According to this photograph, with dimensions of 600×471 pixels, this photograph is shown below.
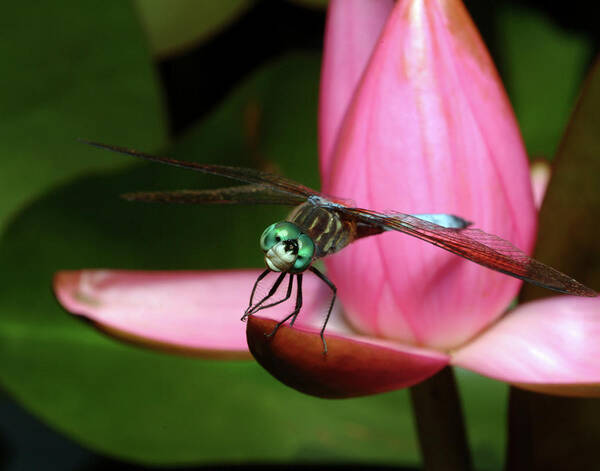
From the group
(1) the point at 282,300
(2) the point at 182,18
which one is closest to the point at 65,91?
(2) the point at 182,18

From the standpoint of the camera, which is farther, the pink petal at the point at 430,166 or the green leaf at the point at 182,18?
the green leaf at the point at 182,18

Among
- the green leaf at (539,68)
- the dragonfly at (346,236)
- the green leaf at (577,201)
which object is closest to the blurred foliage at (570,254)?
the green leaf at (577,201)

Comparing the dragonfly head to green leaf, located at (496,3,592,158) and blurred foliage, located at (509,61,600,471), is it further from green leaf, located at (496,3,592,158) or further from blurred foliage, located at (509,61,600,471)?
green leaf, located at (496,3,592,158)

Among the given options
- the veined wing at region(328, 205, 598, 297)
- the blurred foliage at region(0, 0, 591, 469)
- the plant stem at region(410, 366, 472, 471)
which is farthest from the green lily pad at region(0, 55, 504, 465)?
the veined wing at region(328, 205, 598, 297)

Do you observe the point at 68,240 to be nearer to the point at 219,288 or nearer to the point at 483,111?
the point at 219,288

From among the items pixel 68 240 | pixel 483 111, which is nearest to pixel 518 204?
pixel 483 111

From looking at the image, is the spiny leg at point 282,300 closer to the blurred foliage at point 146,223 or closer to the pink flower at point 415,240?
the pink flower at point 415,240
